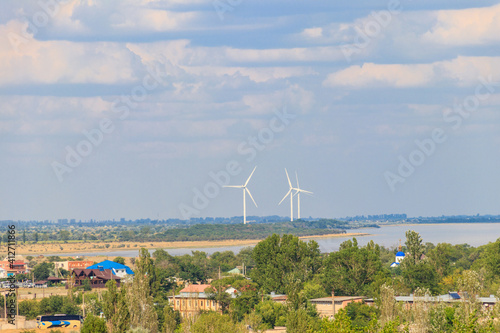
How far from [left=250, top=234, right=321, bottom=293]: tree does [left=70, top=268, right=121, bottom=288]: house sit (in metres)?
26.8

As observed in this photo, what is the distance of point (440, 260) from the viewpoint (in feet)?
274

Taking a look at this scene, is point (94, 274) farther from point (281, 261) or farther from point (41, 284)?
point (281, 261)

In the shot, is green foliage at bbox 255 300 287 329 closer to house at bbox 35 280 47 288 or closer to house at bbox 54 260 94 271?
house at bbox 35 280 47 288

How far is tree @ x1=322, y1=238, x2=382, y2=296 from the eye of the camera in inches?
2793

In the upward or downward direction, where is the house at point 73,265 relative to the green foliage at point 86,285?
upward

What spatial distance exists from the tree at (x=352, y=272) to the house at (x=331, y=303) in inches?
172

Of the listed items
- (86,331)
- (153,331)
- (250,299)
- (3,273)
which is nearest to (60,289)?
(3,273)

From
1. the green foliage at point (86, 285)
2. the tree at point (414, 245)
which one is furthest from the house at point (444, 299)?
the green foliage at point (86, 285)

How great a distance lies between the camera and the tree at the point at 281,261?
75.1m

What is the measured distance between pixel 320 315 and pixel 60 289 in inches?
1811

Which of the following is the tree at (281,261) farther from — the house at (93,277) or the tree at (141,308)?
the house at (93,277)

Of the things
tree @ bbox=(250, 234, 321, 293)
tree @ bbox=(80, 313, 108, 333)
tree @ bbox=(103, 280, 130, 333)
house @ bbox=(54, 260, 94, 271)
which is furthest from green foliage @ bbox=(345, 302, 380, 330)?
house @ bbox=(54, 260, 94, 271)

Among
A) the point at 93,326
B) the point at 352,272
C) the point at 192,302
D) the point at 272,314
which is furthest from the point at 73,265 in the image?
the point at 93,326

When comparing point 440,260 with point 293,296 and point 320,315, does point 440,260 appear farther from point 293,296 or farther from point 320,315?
point 293,296
